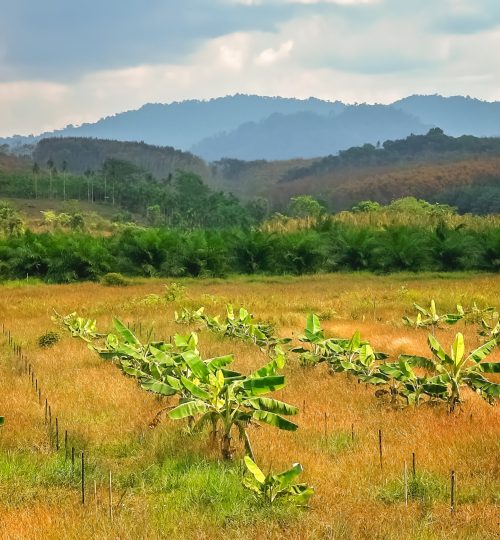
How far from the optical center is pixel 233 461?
5566 millimetres

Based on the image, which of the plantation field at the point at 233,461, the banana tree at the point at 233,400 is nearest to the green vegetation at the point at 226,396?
the banana tree at the point at 233,400

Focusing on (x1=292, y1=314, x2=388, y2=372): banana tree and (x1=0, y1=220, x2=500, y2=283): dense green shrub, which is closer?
(x1=292, y1=314, x2=388, y2=372): banana tree

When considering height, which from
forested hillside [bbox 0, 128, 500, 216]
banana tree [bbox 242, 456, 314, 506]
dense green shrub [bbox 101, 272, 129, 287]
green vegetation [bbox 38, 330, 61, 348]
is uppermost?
forested hillside [bbox 0, 128, 500, 216]

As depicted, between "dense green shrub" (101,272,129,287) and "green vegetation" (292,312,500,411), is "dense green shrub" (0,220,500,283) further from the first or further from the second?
"green vegetation" (292,312,500,411)

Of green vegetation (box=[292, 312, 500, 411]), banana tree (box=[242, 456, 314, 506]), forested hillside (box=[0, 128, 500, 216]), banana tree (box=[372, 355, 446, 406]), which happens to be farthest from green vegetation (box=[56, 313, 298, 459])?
forested hillside (box=[0, 128, 500, 216])

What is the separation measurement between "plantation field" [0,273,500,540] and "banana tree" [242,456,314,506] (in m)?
0.08

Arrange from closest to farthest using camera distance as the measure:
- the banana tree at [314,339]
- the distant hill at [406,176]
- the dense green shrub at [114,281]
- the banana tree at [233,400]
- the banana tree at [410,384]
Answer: the banana tree at [233,400] < the banana tree at [410,384] < the banana tree at [314,339] < the dense green shrub at [114,281] < the distant hill at [406,176]

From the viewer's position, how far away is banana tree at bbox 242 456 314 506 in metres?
4.50

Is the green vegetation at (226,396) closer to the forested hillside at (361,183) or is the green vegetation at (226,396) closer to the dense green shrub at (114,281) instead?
the dense green shrub at (114,281)

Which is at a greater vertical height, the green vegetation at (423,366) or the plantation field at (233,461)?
the green vegetation at (423,366)

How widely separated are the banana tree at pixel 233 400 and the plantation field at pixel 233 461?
1.17 feet

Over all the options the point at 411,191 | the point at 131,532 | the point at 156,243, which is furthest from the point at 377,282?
the point at 411,191

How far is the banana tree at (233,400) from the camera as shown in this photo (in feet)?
17.3

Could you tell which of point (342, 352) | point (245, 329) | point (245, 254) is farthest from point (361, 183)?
point (342, 352)
